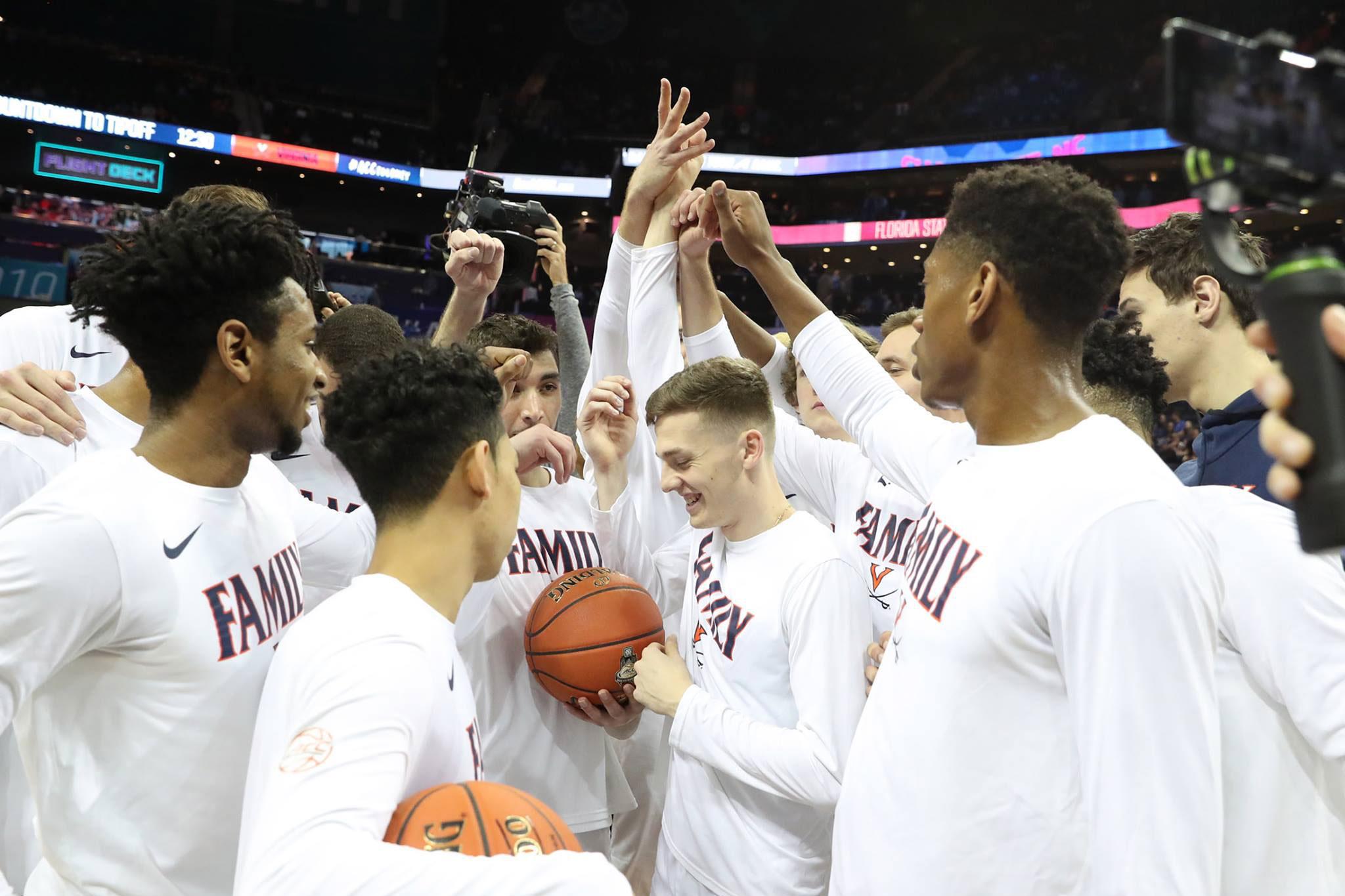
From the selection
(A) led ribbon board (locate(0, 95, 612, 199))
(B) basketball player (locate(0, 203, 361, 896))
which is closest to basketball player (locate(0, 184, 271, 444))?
(B) basketball player (locate(0, 203, 361, 896))

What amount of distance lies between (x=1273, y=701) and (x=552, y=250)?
12.0ft

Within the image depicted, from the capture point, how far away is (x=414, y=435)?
1974 mm

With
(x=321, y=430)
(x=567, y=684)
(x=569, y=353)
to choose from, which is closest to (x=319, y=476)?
(x=321, y=430)

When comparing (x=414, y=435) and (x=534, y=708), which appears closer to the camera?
(x=414, y=435)

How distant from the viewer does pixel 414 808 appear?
160 cm

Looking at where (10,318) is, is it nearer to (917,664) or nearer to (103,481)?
(103,481)

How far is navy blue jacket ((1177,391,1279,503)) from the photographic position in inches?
94.7

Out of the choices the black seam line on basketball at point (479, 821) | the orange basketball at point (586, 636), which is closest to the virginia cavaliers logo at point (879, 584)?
the orange basketball at point (586, 636)

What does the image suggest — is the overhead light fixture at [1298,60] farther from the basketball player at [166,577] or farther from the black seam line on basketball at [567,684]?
the black seam line on basketball at [567,684]

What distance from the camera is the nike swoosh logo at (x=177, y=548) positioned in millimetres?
1968

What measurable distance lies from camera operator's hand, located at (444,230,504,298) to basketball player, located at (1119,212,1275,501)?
7.52ft

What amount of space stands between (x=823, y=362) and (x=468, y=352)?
102cm

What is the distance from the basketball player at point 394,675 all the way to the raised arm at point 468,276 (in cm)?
190

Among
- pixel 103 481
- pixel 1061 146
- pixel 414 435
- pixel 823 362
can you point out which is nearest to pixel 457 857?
pixel 414 435
